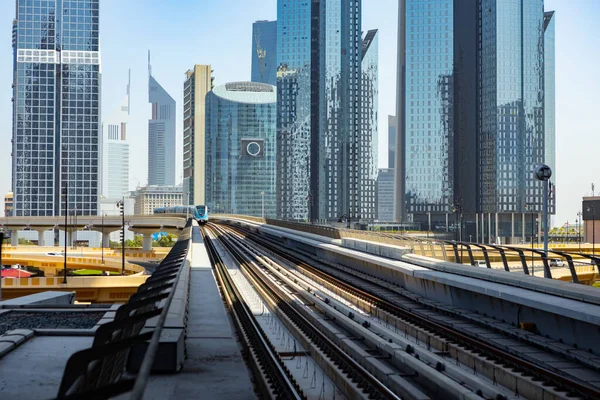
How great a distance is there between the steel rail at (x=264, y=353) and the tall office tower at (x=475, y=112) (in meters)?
134

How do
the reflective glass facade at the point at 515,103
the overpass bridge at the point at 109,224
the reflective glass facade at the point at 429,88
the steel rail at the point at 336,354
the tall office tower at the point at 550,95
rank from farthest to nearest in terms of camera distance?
the reflective glass facade at the point at 429,88
the tall office tower at the point at 550,95
the reflective glass facade at the point at 515,103
the overpass bridge at the point at 109,224
the steel rail at the point at 336,354

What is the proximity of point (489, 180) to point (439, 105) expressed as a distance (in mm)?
28547

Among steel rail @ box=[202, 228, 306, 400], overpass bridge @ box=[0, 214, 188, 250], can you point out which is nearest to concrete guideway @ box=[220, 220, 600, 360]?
steel rail @ box=[202, 228, 306, 400]

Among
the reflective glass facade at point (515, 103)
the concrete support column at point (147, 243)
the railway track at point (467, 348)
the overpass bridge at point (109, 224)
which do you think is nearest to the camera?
the railway track at point (467, 348)

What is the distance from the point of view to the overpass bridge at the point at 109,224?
11262 cm

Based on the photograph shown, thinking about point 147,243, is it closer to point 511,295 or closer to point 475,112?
point 475,112

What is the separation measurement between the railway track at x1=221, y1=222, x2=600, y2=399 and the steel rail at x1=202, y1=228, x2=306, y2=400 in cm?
444

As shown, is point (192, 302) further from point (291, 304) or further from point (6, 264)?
point (6, 264)

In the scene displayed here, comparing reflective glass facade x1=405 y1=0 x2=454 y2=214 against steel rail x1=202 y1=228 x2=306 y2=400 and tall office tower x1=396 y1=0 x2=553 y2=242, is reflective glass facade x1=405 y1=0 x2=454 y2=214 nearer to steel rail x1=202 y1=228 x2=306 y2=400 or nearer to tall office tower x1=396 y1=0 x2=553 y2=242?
tall office tower x1=396 y1=0 x2=553 y2=242

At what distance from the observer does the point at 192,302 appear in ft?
73.5

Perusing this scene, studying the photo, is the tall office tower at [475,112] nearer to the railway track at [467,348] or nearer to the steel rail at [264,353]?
the railway track at [467,348]

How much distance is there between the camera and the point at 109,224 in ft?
383

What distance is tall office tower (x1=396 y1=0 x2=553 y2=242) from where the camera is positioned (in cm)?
16038

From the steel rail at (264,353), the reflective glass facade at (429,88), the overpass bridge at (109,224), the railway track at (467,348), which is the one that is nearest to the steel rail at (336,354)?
the steel rail at (264,353)
